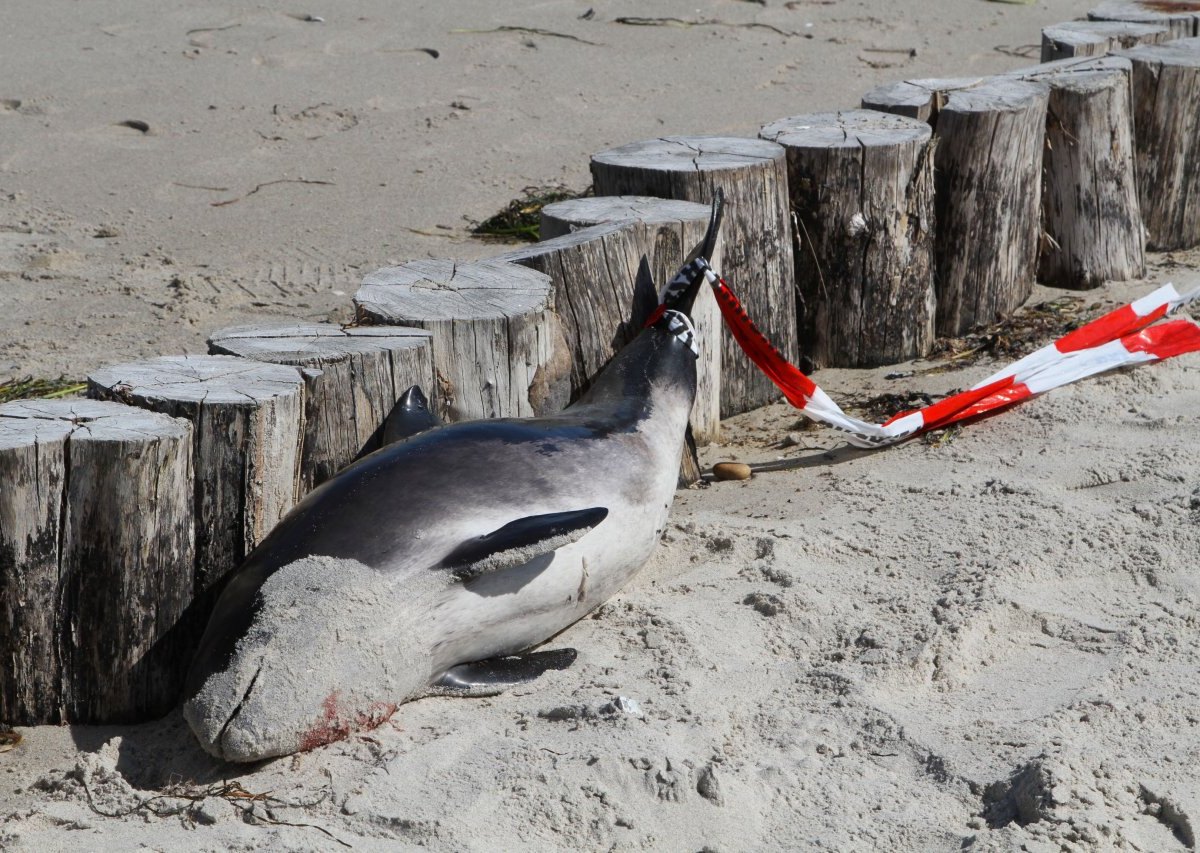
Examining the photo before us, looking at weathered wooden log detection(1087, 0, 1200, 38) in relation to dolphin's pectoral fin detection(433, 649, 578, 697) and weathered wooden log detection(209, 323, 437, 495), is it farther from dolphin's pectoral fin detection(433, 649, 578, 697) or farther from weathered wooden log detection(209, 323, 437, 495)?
dolphin's pectoral fin detection(433, 649, 578, 697)

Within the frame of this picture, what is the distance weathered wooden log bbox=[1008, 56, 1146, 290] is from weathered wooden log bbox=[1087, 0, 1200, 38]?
1295mm

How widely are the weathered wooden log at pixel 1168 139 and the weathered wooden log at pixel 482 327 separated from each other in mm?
3466

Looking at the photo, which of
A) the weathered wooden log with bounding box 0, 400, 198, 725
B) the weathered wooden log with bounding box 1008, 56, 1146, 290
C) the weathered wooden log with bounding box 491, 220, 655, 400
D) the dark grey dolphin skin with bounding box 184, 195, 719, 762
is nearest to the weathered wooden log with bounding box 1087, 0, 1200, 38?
the weathered wooden log with bounding box 1008, 56, 1146, 290

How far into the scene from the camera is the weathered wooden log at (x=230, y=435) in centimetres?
299

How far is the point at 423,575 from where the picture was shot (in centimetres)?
296

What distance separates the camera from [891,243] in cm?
486

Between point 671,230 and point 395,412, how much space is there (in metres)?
1.26

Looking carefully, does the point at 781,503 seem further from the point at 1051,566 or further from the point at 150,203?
the point at 150,203

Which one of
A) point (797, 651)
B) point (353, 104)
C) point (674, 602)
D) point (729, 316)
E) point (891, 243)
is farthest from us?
point (353, 104)

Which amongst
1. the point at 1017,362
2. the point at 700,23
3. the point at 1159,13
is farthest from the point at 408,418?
the point at 700,23

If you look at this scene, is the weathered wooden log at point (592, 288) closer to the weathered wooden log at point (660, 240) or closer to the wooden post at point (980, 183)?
the weathered wooden log at point (660, 240)

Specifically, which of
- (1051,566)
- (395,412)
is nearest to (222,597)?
(395,412)

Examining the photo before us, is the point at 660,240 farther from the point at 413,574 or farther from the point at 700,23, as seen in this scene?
the point at 700,23

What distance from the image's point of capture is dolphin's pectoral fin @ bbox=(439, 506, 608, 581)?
2.99 m
